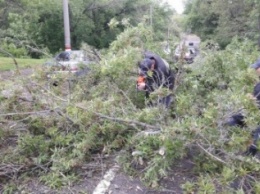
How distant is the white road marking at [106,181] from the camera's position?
3443 millimetres

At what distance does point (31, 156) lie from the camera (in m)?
3.95

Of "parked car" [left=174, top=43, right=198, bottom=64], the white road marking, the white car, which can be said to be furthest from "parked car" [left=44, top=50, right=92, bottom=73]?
the white road marking

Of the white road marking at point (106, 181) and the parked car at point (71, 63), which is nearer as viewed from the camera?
the white road marking at point (106, 181)

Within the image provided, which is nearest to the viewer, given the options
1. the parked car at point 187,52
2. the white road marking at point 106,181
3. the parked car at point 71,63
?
the white road marking at point 106,181

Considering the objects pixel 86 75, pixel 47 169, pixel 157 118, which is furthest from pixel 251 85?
pixel 86 75

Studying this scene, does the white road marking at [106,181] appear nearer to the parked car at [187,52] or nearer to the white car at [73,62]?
the parked car at [187,52]

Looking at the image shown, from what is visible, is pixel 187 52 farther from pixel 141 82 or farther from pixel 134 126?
pixel 134 126

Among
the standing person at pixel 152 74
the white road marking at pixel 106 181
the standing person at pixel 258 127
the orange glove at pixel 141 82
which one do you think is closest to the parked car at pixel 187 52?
the standing person at pixel 152 74

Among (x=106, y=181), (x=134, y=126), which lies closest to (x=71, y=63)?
(x=134, y=126)

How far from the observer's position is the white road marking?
3.44 m

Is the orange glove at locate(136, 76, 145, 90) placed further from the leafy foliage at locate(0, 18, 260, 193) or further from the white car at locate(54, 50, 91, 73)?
the white car at locate(54, 50, 91, 73)

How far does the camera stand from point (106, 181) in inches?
142

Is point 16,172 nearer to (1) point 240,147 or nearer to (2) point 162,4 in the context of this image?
(1) point 240,147

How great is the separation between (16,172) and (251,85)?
2390 millimetres
